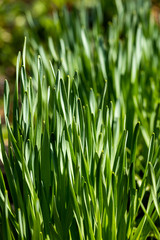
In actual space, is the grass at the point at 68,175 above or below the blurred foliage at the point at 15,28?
below

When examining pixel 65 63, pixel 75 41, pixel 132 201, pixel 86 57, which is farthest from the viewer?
pixel 75 41

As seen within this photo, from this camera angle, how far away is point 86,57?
1459 millimetres

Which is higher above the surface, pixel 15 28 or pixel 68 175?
pixel 15 28

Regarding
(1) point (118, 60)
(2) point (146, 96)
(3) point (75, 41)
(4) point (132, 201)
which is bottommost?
(4) point (132, 201)

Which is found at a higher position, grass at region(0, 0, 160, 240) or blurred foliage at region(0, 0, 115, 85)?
blurred foliage at region(0, 0, 115, 85)

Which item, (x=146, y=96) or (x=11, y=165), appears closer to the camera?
(x=11, y=165)

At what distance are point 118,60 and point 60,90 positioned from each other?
494mm

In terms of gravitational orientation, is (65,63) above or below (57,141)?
above

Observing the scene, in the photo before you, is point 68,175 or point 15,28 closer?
point 68,175

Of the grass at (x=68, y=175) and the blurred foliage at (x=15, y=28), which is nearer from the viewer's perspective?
the grass at (x=68, y=175)

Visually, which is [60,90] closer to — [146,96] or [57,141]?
[57,141]

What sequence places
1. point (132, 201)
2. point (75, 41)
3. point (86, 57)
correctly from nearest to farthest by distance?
point (132, 201) < point (86, 57) < point (75, 41)

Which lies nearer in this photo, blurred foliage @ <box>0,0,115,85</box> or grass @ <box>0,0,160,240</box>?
grass @ <box>0,0,160,240</box>

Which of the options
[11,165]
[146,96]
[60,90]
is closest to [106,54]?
[146,96]
